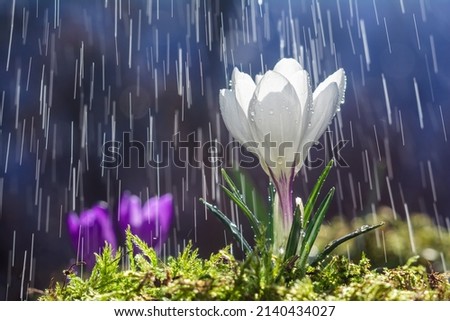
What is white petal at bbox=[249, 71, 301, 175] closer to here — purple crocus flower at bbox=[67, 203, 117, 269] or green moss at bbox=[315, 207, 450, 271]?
purple crocus flower at bbox=[67, 203, 117, 269]

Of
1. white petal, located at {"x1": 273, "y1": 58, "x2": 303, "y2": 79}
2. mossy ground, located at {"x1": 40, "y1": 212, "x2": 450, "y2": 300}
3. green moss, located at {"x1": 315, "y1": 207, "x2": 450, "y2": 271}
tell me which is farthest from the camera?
green moss, located at {"x1": 315, "y1": 207, "x2": 450, "y2": 271}

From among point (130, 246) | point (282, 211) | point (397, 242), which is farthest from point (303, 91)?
point (397, 242)

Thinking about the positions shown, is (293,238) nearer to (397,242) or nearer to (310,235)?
(310,235)

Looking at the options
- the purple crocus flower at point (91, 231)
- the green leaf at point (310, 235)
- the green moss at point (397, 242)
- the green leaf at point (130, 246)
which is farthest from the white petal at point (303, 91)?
the green moss at point (397, 242)

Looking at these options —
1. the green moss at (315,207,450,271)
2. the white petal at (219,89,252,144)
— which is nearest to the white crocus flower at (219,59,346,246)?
the white petal at (219,89,252,144)

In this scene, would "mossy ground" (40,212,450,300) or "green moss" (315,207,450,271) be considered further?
"green moss" (315,207,450,271)

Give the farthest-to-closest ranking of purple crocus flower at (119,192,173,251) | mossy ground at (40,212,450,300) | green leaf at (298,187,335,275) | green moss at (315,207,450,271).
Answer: green moss at (315,207,450,271), purple crocus flower at (119,192,173,251), green leaf at (298,187,335,275), mossy ground at (40,212,450,300)
